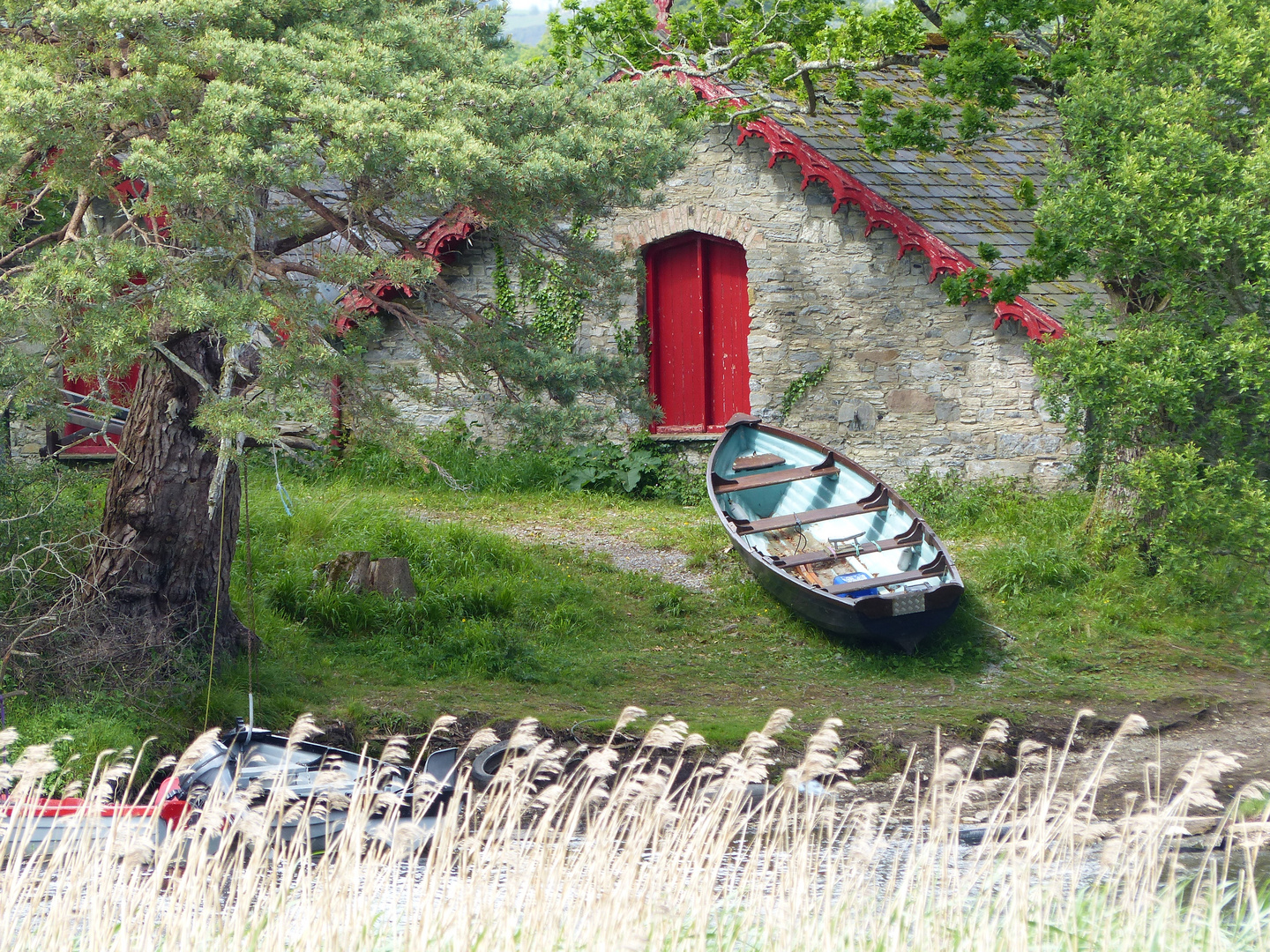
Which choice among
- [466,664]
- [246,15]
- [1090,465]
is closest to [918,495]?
[1090,465]

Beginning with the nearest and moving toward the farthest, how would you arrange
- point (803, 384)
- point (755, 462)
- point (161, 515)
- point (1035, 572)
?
point (161, 515) < point (1035, 572) < point (755, 462) < point (803, 384)

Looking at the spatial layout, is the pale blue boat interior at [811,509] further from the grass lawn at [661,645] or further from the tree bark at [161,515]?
the tree bark at [161,515]

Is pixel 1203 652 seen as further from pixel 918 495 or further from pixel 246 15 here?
pixel 246 15

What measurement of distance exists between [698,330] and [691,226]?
3.97ft

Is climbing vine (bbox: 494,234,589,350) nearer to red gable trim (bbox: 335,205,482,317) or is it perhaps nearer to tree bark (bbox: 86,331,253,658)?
red gable trim (bbox: 335,205,482,317)

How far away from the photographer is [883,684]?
8414 mm

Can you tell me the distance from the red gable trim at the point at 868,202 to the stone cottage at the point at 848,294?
0.06 ft

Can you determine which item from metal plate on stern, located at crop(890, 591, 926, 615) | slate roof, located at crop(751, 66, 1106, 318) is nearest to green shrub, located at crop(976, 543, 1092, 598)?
metal plate on stern, located at crop(890, 591, 926, 615)

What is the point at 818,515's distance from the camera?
1004cm

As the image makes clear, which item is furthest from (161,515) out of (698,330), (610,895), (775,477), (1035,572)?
(698,330)

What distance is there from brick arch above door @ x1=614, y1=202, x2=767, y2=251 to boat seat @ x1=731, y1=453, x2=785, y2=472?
2.69m

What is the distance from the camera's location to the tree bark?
23.1 feet

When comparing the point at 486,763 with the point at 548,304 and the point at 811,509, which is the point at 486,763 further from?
the point at 548,304

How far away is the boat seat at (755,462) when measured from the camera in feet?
35.9
